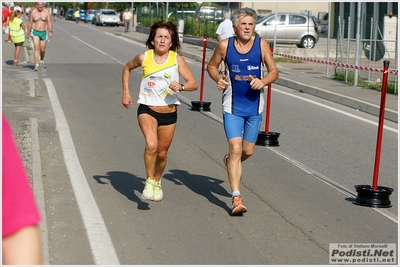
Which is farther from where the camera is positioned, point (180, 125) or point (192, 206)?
point (180, 125)

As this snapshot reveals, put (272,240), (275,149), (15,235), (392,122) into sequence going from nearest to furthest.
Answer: (15,235)
(272,240)
(275,149)
(392,122)

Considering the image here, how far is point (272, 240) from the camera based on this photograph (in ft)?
20.5

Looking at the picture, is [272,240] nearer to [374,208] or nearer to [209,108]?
[374,208]

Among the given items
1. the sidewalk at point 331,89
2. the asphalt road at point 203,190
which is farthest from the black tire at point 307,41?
the asphalt road at point 203,190

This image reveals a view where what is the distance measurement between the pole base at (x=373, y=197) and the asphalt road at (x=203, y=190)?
11cm

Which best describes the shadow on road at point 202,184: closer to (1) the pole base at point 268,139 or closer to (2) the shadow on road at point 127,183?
(2) the shadow on road at point 127,183

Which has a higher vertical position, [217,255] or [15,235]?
[15,235]

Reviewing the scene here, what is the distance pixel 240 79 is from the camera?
718cm

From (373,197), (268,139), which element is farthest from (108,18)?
(373,197)

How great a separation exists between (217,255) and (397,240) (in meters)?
1.65

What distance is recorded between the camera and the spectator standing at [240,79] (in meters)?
7.11

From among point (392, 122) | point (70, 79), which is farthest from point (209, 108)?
point (70, 79)

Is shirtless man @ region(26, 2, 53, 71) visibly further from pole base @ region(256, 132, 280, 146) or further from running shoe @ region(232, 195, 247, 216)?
running shoe @ region(232, 195, 247, 216)

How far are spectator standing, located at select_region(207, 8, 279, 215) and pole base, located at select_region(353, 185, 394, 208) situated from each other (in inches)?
50.8
